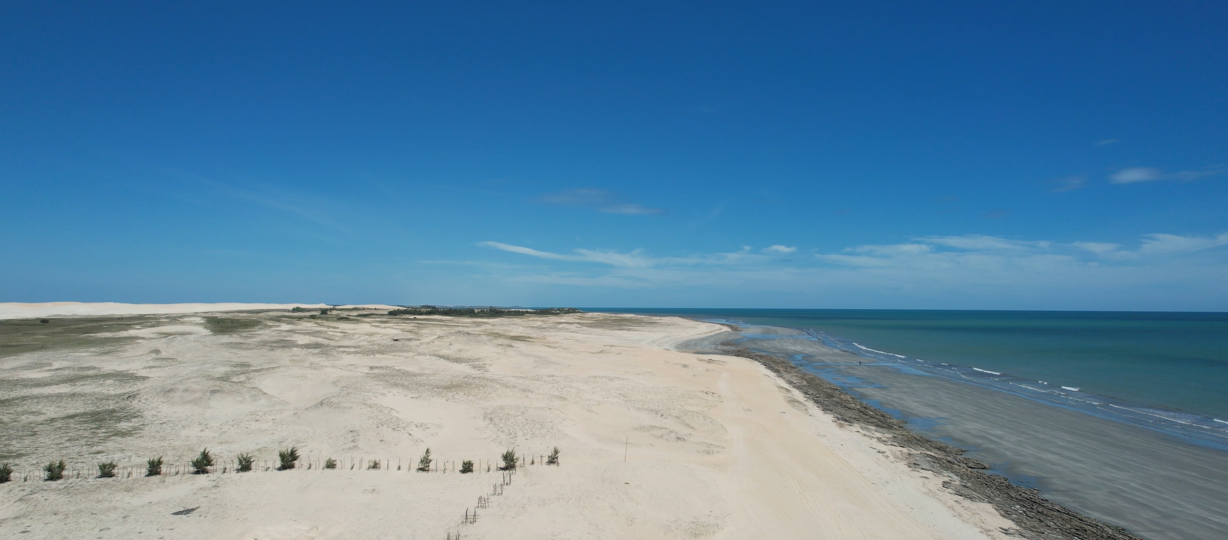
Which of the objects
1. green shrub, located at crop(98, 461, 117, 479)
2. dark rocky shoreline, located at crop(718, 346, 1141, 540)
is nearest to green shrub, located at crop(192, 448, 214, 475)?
green shrub, located at crop(98, 461, 117, 479)

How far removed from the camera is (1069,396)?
28.1 metres

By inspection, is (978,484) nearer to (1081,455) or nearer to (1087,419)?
(1081,455)

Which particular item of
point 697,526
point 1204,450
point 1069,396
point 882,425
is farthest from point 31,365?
point 1069,396

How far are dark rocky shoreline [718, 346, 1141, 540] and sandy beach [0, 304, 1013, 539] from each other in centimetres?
65

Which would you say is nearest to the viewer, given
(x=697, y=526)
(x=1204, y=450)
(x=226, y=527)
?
(x=226, y=527)

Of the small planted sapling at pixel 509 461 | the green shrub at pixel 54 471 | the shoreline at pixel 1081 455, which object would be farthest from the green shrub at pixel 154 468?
the shoreline at pixel 1081 455

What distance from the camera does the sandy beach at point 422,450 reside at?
9617 mm

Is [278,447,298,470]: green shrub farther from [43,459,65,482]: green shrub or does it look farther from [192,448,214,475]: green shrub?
[43,459,65,482]: green shrub

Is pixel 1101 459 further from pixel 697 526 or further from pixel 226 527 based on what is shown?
pixel 226 527

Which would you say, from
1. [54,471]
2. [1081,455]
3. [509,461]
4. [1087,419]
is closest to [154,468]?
[54,471]

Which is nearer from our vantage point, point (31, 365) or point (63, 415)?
point (63, 415)

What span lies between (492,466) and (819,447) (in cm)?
1085

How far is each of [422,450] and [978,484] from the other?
1573 cm

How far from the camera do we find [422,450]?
46.6 feet
